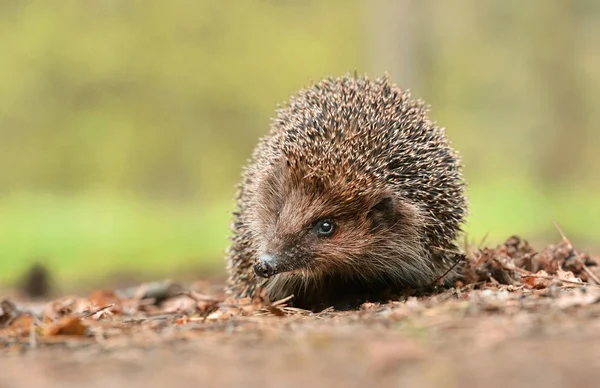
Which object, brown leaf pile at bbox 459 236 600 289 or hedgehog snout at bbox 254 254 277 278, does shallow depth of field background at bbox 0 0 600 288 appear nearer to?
brown leaf pile at bbox 459 236 600 289

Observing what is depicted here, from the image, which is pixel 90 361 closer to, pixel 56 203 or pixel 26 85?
pixel 56 203

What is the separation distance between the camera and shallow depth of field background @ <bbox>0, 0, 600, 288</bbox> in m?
26.0

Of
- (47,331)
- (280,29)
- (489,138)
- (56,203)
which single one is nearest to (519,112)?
(489,138)

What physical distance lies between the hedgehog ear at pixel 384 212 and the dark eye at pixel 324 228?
385 millimetres

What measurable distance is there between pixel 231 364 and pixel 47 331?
1.57 m

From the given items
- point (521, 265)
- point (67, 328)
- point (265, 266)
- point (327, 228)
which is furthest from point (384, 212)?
point (67, 328)

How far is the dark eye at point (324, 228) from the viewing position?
6.70m

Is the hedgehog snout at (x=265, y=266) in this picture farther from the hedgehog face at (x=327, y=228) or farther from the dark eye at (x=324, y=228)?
the dark eye at (x=324, y=228)

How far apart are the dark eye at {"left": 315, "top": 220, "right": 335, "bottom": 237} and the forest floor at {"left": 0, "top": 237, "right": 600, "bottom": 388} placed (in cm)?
130

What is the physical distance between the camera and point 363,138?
6750 mm

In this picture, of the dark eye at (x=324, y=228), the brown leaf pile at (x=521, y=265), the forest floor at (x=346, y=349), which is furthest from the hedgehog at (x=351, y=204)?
the forest floor at (x=346, y=349)

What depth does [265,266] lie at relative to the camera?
20.2 feet

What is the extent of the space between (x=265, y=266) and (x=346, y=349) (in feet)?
7.97

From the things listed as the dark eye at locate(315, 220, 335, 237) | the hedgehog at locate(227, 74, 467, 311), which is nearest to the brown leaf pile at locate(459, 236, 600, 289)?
the hedgehog at locate(227, 74, 467, 311)
